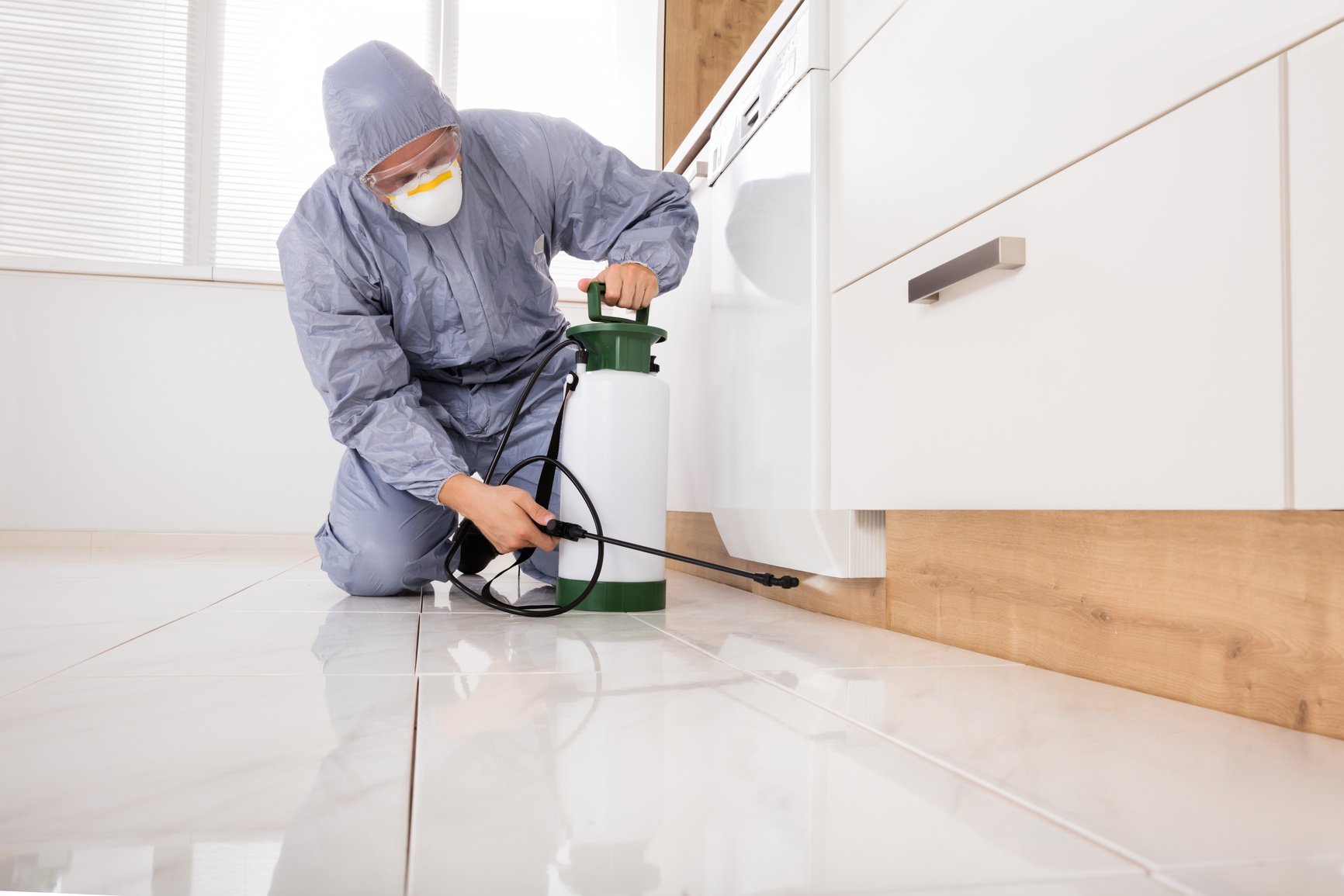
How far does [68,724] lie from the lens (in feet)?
1.95

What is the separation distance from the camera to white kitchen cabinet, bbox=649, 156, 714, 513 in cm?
169

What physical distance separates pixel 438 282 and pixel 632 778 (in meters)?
1.20

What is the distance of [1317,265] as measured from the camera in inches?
20.1

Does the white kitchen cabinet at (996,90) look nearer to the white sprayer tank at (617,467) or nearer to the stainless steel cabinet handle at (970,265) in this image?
the stainless steel cabinet handle at (970,265)

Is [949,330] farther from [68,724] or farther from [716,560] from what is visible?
[716,560]

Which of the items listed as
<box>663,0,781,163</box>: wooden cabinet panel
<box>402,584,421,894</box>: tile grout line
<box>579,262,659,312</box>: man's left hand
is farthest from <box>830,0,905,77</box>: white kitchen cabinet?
<box>663,0,781,163</box>: wooden cabinet panel

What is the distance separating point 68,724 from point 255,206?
297cm

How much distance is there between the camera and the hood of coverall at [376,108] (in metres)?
1.29

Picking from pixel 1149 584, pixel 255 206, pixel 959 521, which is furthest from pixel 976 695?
pixel 255 206

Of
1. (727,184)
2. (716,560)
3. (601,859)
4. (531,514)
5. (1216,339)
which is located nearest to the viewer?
(601,859)

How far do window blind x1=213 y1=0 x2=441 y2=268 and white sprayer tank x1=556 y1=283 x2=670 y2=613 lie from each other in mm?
2299

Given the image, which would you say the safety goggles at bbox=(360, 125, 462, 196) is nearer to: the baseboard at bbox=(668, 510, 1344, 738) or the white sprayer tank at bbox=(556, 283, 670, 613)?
the white sprayer tank at bbox=(556, 283, 670, 613)

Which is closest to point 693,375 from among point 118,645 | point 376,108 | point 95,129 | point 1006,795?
point 376,108

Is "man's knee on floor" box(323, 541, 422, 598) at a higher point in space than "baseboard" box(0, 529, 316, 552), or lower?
higher
